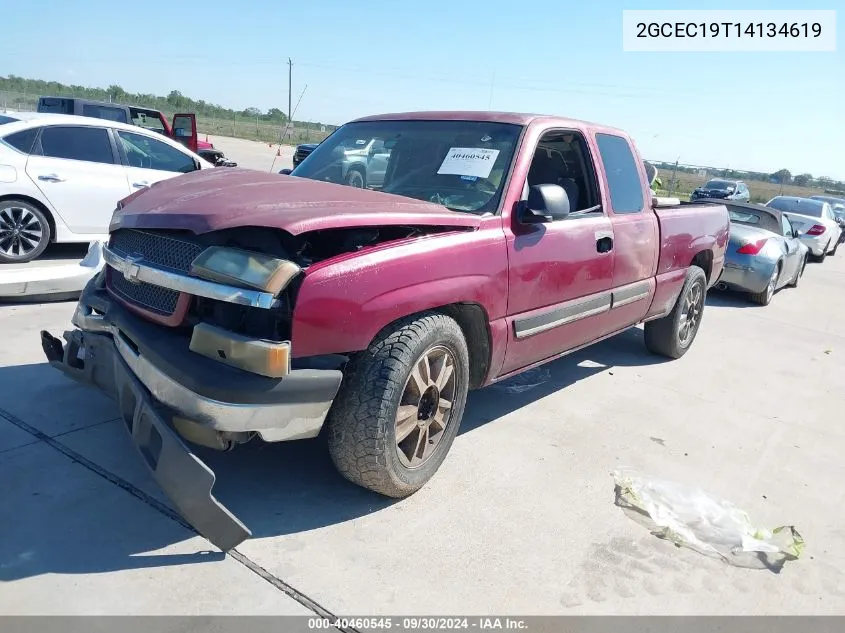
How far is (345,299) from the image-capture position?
2.81 meters

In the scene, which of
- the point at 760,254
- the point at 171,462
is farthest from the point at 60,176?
the point at 760,254

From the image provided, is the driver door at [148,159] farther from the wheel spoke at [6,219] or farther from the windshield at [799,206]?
the windshield at [799,206]

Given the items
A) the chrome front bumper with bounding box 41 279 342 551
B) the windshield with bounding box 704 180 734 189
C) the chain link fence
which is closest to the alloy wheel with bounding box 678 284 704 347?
the chrome front bumper with bounding box 41 279 342 551

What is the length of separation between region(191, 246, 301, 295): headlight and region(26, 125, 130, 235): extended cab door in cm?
579

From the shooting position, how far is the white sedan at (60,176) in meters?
7.31

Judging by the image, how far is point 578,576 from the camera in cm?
294

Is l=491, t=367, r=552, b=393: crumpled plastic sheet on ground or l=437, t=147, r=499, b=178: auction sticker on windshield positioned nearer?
l=437, t=147, r=499, b=178: auction sticker on windshield

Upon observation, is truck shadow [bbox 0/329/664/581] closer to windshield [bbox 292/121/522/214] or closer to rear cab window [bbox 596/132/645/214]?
windshield [bbox 292/121/522/214]

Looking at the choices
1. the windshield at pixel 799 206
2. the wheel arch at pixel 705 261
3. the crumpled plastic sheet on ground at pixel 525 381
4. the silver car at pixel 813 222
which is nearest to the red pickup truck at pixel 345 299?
the crumpled plastic sheet on ground at pixel 525 381

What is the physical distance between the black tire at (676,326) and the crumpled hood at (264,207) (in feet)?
10.4

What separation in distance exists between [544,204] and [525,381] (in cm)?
202

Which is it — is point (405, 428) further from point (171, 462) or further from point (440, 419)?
point (171, 462)

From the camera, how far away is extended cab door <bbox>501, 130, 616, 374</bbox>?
380 cm

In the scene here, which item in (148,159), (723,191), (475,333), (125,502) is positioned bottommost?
(125,502)
